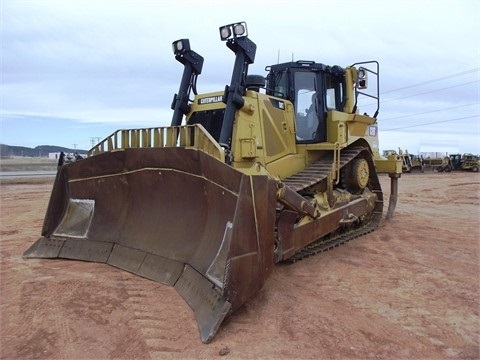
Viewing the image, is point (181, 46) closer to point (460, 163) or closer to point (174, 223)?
point (174, 223)

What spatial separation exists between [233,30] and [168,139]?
5.58 feet

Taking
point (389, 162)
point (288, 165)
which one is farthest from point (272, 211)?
point (389, 162)

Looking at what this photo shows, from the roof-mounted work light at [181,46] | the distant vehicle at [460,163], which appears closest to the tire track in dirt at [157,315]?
the roof-mounted work light at [181,46]

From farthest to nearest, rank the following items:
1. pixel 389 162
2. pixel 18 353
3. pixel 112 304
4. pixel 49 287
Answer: pixel 389 162 < pixel 49 287 < pixel 112 304 < pixel 18 353

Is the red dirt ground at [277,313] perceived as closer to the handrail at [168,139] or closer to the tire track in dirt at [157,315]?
the tire track in dirt at [157,315]

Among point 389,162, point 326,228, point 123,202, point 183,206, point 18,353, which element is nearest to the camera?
point 18,353

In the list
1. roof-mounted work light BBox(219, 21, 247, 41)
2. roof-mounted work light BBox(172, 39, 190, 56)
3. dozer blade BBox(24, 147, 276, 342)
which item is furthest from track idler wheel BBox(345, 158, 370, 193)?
dozer blade BBox(24, 147, 276, 342)

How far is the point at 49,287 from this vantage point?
4141mm

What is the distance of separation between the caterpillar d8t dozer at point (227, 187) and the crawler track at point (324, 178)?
1.2 inches

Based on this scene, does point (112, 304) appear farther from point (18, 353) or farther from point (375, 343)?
point (375, 343)

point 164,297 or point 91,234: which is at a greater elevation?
point 91,234

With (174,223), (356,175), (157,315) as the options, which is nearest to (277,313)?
(157,315)

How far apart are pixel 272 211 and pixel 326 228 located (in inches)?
79.7

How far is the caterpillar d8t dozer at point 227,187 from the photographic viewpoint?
3660 millimetres
